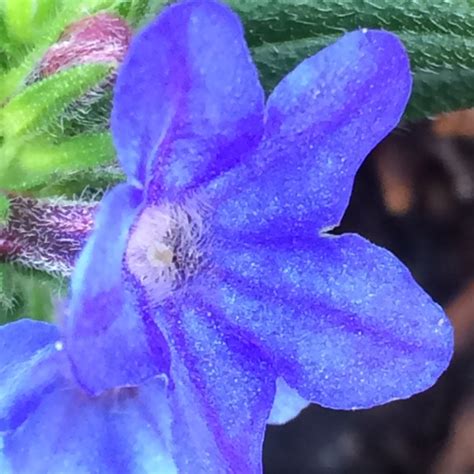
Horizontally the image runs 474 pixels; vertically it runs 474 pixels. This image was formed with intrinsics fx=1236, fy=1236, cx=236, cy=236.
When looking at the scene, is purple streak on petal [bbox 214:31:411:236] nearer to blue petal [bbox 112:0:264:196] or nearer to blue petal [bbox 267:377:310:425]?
blue petal [bbox 112:0:264:196]

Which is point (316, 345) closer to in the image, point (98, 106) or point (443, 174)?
point (98, 106)

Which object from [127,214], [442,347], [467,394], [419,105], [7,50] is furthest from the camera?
[467,394]

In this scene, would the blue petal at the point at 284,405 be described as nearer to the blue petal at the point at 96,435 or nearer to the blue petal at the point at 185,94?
the blue petal at the point at 96,435

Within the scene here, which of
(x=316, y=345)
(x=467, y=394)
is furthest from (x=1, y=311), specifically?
(x=467, y=394)

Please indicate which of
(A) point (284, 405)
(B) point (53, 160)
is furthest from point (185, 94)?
(A) point (284, 405)

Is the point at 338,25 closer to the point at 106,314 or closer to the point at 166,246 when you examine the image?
the point at 166,246

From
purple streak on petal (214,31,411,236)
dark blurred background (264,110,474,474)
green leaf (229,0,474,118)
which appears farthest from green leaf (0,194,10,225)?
dark blurred background (264,110,474,474)
